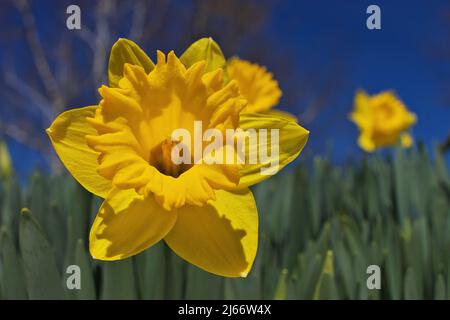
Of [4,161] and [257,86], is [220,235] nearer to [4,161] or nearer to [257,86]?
[257,86]

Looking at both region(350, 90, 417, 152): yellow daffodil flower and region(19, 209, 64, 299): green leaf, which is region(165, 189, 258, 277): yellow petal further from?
region(350, 90, 417, 152): yellow daffodil flower

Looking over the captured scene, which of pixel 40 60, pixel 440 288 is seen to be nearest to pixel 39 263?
pixel 440 288

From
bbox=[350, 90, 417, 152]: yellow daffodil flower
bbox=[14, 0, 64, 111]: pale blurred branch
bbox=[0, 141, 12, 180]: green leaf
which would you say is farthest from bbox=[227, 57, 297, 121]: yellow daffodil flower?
bbox=[14, 0, 64, 111]: pale blurred branch

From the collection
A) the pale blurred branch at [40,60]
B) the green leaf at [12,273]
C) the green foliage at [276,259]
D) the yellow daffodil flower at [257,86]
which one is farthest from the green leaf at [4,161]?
the pale blurred branch at [40,60]

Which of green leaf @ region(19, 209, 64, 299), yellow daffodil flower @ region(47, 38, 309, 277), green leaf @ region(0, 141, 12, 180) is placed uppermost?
green leaf @ region(0, 141, 12, 180)
